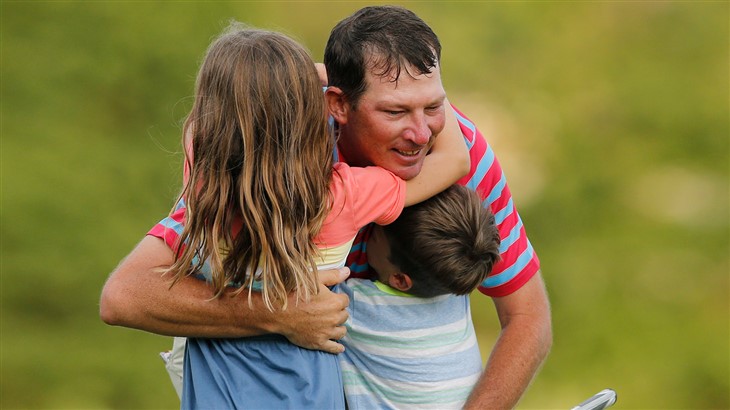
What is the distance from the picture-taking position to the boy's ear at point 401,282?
2301 millimetres

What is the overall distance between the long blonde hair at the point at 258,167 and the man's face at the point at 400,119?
6.3 inches

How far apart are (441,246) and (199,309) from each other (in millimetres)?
532

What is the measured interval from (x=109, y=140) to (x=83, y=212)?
47cm

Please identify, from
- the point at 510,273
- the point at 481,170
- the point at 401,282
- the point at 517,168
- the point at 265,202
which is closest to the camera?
the point at 265,202

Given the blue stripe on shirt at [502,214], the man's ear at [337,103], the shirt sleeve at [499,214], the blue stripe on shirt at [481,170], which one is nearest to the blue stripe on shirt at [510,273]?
the shirt sleeve at [499,214]

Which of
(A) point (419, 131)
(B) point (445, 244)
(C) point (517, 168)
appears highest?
(A) point (419, 131)

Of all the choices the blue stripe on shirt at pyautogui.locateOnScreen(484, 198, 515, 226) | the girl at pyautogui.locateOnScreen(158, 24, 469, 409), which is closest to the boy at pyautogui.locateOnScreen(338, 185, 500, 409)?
the girl at pyautogui.locateOnScreen(158, 24, 469, 409)

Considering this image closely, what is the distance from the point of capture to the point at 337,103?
2.34 metres

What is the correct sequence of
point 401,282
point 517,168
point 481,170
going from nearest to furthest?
point 401,282 < point 481,170 < point 517,168

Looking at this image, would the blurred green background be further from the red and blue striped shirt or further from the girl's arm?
the girl's arm

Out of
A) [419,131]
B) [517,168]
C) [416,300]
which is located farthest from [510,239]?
[517,168]

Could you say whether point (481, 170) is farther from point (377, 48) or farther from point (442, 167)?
point (377, 48)

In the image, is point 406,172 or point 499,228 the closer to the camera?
point 406,172

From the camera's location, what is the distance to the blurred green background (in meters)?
5.46
